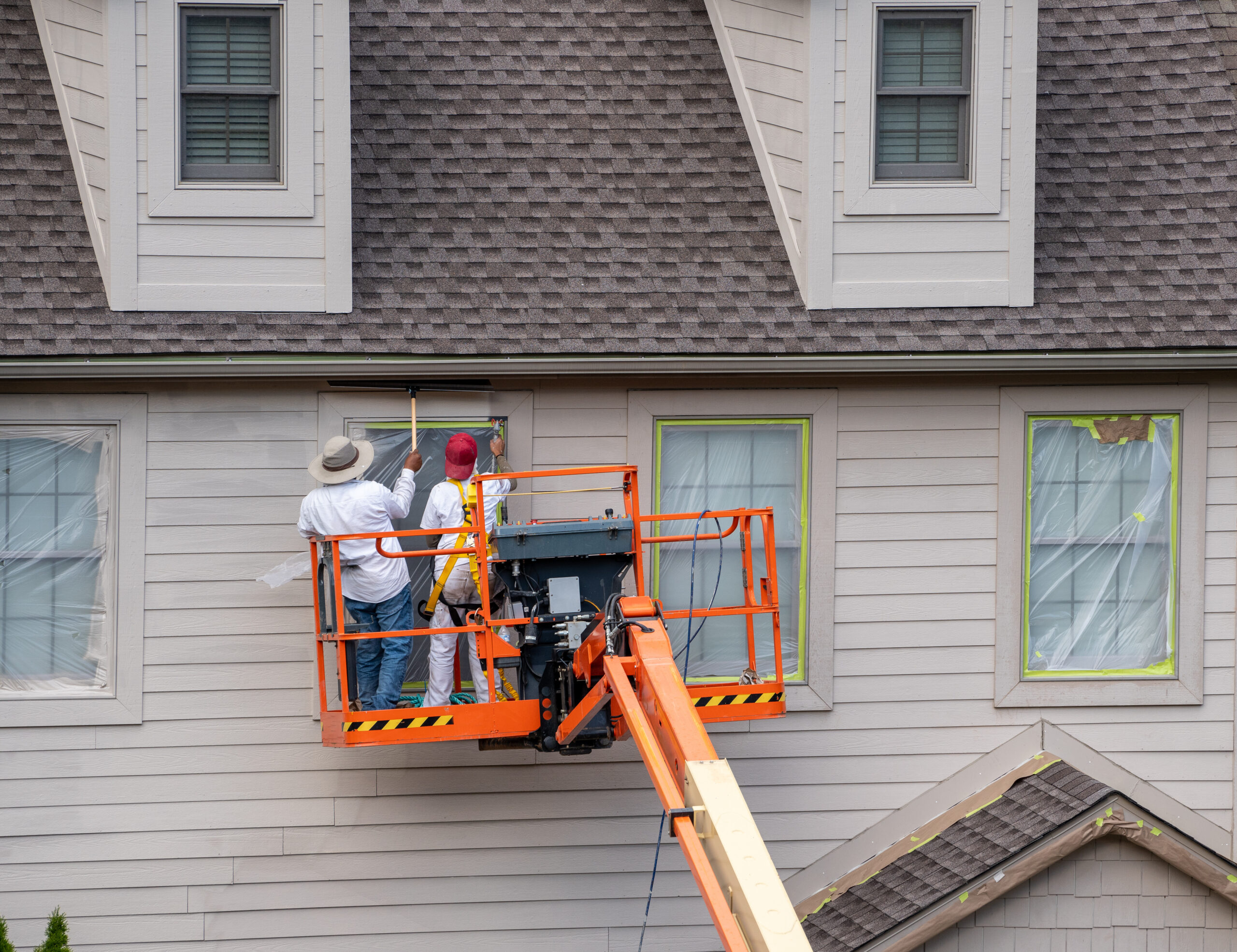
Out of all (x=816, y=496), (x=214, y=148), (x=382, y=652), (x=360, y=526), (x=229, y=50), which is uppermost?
(x=229, y=50)

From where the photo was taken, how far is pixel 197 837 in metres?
7.70

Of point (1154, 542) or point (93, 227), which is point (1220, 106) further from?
point (93, 227)

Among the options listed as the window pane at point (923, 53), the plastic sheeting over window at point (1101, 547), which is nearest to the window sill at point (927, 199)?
the window pane at point (923, 53)

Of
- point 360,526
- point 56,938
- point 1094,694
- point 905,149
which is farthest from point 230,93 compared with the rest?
point 1094,694

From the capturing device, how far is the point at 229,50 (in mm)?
7660

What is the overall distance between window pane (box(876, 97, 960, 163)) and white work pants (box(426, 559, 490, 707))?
3.67 m

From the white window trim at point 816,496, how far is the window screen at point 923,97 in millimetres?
1522

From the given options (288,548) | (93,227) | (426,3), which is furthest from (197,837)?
Answer: (426,3)

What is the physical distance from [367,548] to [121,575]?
161cm

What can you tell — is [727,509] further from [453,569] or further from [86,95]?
[86,95]

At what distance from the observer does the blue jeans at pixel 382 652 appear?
7.21 metres

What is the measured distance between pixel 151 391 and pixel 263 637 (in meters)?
1.60

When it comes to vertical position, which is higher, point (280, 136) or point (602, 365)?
point (280, 136)

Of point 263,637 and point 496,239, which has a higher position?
point 496,239
